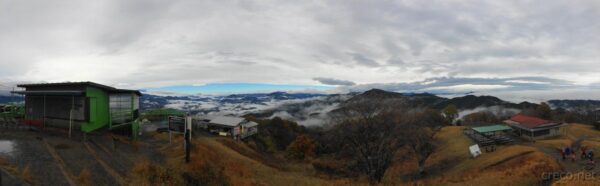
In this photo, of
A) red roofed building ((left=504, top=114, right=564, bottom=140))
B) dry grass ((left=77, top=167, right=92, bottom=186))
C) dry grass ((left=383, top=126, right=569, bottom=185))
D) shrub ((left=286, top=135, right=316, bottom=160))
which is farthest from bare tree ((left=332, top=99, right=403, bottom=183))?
red roofed building ((left=504, top=114, right=564, bottom=140))

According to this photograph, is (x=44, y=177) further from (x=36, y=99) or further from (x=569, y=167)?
(x=569, y=167)

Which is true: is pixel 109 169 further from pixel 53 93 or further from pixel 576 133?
pixel 576 133

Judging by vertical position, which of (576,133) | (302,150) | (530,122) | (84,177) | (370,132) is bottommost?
(302,150)

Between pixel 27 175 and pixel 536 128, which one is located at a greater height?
pixel 27 175

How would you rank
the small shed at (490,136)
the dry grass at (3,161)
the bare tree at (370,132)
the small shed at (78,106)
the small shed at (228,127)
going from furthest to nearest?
the small shed at (228,127), the small shed at (490,136), the small shed at (78,106), the bare tree at (370,132), the dry grass at (3,161)

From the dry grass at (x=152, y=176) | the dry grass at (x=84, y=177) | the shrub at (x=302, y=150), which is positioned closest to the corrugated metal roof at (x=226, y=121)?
the shrub at (x=302, y=150)

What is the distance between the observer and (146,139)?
83.0 feet

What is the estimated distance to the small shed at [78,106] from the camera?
72.7 ft

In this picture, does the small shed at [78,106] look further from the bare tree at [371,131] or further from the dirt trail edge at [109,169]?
the bare tree at [371,131]

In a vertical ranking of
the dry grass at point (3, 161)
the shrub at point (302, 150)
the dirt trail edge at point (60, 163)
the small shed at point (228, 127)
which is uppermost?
the dry grass at point (3, 161)

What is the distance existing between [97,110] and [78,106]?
1234 millimetres

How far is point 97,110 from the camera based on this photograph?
76.5 feet

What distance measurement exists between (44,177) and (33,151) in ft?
19.5

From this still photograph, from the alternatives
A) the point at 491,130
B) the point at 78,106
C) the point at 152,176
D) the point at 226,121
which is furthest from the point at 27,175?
the point at 491,130
